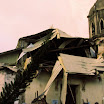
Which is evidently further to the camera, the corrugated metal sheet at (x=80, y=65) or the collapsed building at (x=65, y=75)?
the corrugated metal sheet at (x=80, y=65)

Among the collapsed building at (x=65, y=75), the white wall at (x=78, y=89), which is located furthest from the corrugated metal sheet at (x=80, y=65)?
the white wall at (x=78, y=89)

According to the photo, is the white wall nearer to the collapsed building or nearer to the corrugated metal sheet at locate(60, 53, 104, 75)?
the collapsed building

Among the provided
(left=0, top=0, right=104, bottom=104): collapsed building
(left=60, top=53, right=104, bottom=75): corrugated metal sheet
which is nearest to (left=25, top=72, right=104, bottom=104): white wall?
(left=0, top=0, right=104, bottom=104): collapsed building

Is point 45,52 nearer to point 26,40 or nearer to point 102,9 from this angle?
point 26,40

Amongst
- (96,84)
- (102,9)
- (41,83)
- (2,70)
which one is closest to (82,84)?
(96,84)

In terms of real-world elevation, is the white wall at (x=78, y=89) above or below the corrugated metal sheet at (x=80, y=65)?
below

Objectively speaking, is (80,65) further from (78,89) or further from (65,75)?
(65,75)

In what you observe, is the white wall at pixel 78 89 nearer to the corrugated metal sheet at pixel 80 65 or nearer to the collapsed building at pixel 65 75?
the collapsed building at pixel 65 75

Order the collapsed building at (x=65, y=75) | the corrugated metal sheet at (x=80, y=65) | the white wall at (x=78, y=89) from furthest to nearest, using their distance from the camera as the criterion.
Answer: the white wall at (x=78, y=89) → the corrugated metal sheet at (x=80, y=65) → the collapsed building at (x=65, y=75)

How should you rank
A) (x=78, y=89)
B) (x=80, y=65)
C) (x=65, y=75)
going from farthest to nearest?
(x=80, y=65) → (x=78, y=89) → (x=65, y=75)

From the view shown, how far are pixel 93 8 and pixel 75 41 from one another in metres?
11.0

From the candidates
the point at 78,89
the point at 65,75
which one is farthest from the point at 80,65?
the point at 65,75

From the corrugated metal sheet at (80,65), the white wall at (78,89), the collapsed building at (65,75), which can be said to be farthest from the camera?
the white wall at (78,89)

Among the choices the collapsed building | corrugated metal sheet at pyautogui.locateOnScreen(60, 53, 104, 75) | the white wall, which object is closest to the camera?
the collapsed building
